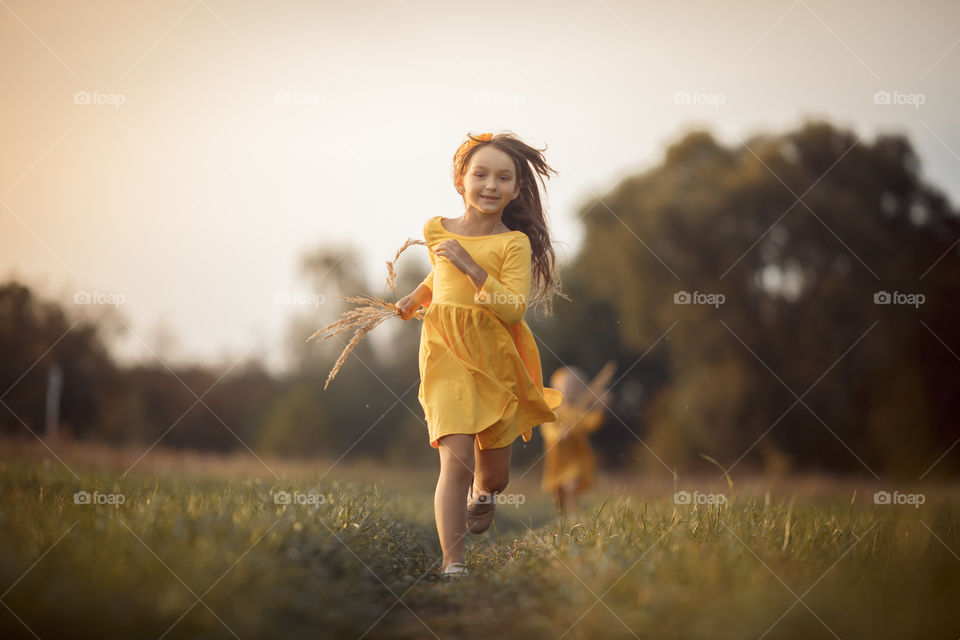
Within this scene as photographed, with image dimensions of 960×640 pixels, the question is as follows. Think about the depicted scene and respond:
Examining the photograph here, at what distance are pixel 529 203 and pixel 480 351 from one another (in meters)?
0.99

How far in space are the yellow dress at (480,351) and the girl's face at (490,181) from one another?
169 mm

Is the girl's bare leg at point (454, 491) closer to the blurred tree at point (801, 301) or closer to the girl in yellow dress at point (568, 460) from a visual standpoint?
the girl in yellow dress at point (568, 460)

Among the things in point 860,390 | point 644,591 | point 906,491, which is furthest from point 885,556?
point 860,390

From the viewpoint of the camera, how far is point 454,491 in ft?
12.5

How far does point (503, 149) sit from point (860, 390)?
1284cm

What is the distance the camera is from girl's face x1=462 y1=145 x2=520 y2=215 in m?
4.12

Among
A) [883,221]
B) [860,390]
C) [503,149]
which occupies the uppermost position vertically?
[883,221]

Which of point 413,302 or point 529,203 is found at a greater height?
point 529,203

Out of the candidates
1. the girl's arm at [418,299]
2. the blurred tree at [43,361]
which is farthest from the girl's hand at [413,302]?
the blurred tree at [43,361]

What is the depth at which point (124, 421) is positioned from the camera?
16.4 m

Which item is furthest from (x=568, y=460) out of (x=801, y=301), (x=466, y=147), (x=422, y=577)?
(x=801, y=301)

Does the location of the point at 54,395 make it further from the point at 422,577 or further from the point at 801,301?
the point at 801,301

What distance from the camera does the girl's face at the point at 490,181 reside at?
4.12 m

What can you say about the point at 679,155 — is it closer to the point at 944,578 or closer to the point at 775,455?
the point at 775,455
